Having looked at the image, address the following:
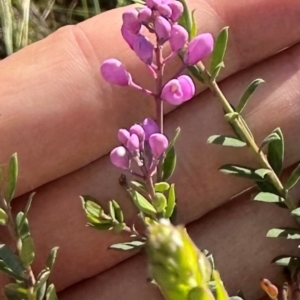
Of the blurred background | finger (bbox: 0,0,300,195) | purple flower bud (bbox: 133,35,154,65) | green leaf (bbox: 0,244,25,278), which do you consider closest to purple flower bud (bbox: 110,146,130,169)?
purple flower bud (bbox: 133,35,154,65)

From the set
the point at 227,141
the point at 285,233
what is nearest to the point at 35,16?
the point at 227,141

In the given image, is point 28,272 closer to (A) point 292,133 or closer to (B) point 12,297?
(B) point 12,297

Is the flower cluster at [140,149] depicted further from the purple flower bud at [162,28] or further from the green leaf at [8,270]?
the green leaf at [8,270]

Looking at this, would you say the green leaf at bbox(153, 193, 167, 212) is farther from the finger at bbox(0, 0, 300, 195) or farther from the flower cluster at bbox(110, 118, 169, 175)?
the finger at bbox(0, 0, 300, 195)

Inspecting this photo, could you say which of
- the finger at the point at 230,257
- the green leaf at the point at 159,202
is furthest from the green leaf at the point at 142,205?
the finger at the point at 230,257

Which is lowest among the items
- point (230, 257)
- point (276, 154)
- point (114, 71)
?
point (230, 257)

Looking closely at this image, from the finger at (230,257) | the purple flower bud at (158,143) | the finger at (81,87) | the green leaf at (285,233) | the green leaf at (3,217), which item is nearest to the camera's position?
the purple flower bud at (158,143)

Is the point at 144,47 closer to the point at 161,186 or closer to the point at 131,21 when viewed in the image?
the point at 131,21

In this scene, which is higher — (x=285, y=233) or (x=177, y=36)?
(x=177, y=36)
